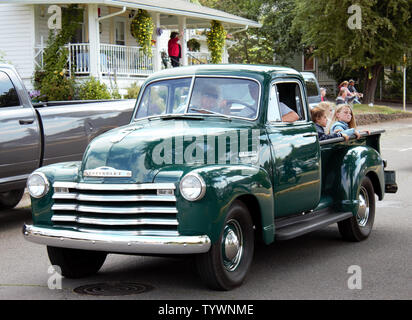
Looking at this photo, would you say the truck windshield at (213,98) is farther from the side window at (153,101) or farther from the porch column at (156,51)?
the porch column at (156,51)

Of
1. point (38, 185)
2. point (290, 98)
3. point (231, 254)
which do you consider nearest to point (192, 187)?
point (231, 254)

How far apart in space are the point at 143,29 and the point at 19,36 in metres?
4.77

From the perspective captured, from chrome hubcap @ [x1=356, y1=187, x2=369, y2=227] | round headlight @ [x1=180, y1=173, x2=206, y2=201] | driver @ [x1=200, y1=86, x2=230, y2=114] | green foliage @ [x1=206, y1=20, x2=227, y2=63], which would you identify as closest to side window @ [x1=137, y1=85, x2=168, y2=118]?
driver @ [x1=200, y1=86, x2=230, y2=114]

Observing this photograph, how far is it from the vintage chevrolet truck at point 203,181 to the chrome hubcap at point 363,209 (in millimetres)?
283

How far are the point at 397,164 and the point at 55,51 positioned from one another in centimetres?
1441

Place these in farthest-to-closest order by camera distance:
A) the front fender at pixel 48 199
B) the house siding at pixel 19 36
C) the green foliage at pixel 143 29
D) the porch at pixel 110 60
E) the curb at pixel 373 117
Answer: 1. the curb at pixel 373 117
2. the green foliage at pixel 143 29
3. the house siding at pixel 19 36
4. the porch at pixel 110 60
5. the front fender at pixel 48 199

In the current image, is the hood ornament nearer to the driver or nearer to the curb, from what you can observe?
the driver

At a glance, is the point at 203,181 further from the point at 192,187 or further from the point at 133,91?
the point at 133,91

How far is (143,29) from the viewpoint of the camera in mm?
29562

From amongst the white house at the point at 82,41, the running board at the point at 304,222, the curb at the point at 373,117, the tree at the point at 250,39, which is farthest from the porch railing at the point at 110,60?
the running board at the point at 304,222

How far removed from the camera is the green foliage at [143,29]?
96.8ft

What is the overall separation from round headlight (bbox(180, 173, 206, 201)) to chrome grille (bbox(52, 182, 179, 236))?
94 mm

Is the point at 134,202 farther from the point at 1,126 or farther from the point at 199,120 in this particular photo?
the point at 1,126
